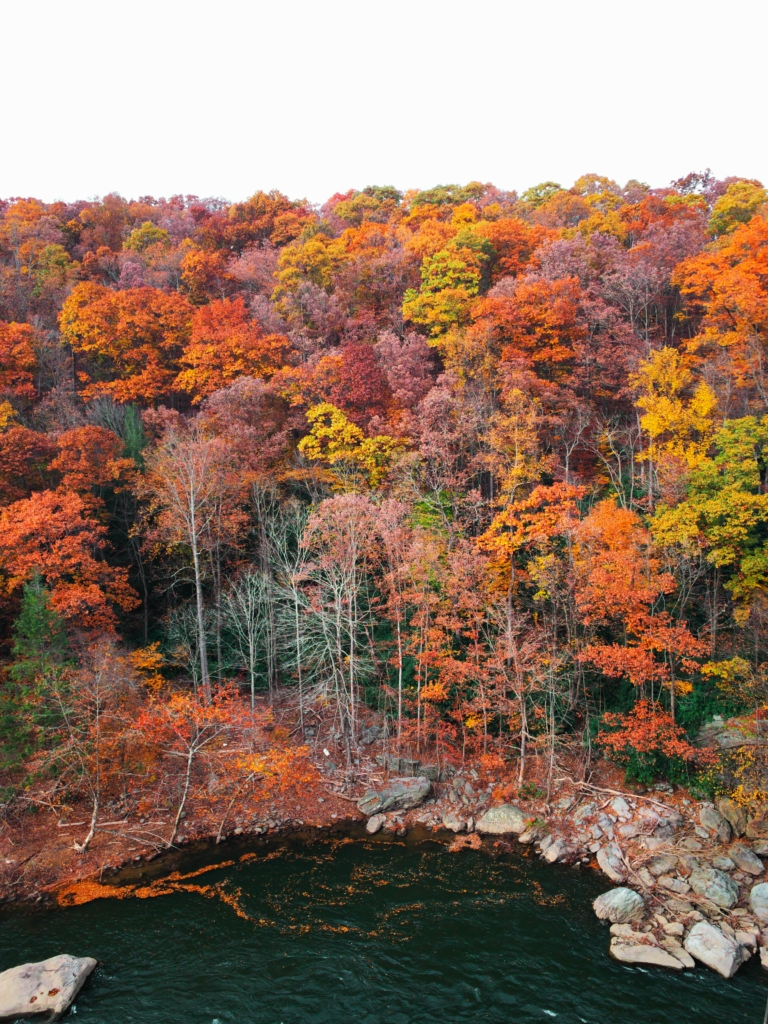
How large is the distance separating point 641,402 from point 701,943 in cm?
1904

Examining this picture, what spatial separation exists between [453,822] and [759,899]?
9.31 meters

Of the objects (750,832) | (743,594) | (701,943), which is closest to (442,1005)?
(701,943)

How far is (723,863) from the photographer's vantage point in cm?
1733

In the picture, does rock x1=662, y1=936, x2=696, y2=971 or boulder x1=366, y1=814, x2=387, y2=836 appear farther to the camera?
boulder x1=366, y1=814, x2=387, y2=836

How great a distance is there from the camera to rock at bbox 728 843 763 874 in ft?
55.8

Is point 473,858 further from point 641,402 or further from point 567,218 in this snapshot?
point 567,218

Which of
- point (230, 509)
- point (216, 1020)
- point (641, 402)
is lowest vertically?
point (216, 1020)

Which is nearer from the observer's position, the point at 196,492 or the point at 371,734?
the point at 371,734

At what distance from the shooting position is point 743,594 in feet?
74.2

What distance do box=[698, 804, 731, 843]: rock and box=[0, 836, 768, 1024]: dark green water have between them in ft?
13.7

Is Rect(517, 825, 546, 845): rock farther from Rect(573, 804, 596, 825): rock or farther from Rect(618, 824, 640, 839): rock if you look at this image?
Rect(618, 824, 640, 839): rock

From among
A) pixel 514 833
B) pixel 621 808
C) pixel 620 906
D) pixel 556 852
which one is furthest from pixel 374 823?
pixel 621 808

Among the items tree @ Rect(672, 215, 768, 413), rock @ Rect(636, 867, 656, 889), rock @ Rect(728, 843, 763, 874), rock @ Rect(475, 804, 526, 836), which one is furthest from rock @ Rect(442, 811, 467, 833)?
tree @ Rect(672, 215, 768, 413)

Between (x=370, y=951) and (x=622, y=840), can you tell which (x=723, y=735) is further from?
(x=370, y=951)
